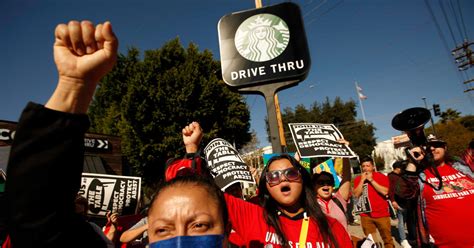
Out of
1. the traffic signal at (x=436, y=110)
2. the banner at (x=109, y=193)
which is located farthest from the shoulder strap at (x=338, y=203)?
the traffic signal at (x=436, y=110)

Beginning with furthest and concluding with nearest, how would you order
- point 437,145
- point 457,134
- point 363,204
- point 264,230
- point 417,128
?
point 457,134 → point 363,204 → point 437,145 → point 417,128 → point 264,230

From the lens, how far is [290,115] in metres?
47.9

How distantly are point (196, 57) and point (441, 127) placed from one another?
3668 centimetres

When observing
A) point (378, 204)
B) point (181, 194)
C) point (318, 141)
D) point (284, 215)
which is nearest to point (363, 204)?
point (378, 204)

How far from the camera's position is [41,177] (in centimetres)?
78

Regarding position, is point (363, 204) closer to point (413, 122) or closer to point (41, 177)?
point (413, 122)

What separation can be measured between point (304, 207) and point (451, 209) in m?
1.91

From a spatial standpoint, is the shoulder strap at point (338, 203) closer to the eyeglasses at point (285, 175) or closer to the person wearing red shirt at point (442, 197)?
the person wearing red shirt at point (442, 197)

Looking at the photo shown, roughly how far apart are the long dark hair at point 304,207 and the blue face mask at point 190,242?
1018mm

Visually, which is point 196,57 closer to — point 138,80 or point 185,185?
point 138,80

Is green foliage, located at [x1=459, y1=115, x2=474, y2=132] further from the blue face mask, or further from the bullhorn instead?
the blue face mask

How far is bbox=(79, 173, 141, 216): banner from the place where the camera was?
5.49 metres

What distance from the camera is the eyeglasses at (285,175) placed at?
237cm

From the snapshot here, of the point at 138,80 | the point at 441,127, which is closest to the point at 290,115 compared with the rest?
the point at 441,127
